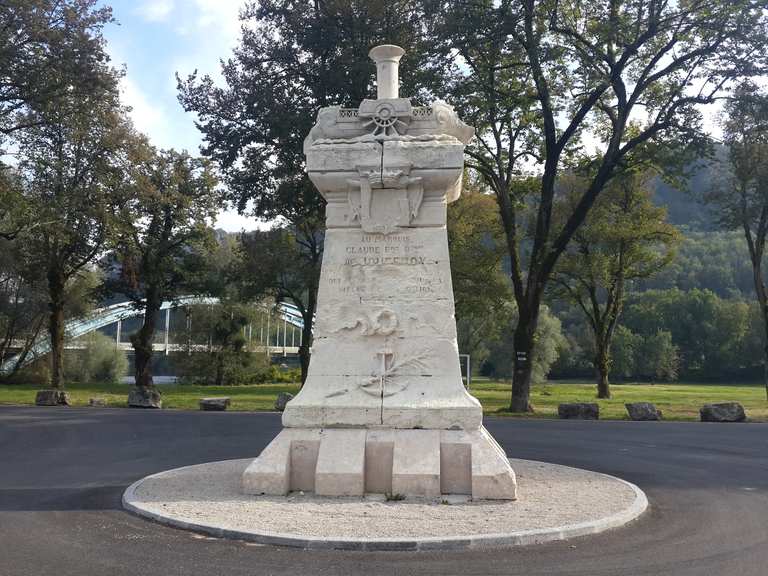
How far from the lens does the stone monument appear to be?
8211 millimetres

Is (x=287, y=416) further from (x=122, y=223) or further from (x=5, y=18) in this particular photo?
(x=122, y=223)

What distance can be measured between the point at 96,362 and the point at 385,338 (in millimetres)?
46248

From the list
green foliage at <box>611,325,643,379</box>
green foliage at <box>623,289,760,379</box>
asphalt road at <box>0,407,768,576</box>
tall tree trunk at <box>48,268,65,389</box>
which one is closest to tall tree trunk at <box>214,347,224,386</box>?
tall tree trunk at <box>48,268,65,389</box>

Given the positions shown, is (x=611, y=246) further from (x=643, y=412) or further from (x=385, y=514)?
(x=385, y=514)

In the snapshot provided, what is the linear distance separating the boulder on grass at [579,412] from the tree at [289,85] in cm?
1053

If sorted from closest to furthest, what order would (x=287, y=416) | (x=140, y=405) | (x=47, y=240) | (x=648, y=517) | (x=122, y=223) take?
(x=648, y=517) < (x=287, y=416) < (x=140, y=405) < (x=122, y=223) < (x=47, y=240)

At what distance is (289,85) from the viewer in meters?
24.7

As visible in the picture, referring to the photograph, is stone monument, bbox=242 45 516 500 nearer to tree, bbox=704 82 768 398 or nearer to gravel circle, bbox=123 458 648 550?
gravel circle, bbox=123 458 648 550

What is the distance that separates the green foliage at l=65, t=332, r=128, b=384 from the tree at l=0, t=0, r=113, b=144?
2916 centimetres

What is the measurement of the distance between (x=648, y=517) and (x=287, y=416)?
4135 mm

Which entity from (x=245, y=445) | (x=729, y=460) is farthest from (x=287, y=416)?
(x=729, y=460)

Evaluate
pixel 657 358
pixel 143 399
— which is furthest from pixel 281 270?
pixel 657 358

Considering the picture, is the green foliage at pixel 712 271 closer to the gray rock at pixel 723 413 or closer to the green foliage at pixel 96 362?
the green foliage at pixel 96 362

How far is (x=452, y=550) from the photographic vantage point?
20.2 feet
